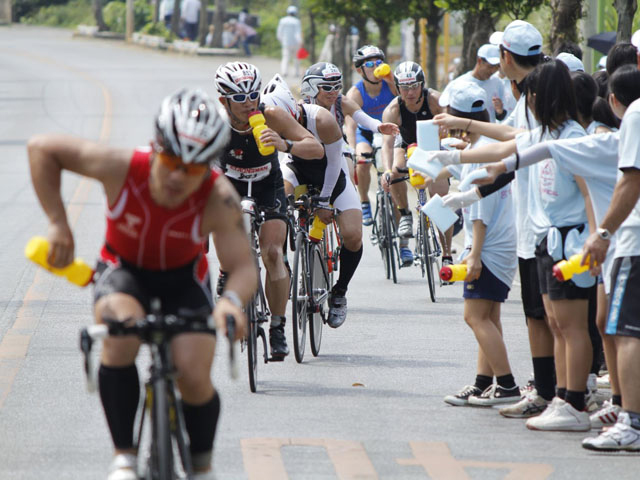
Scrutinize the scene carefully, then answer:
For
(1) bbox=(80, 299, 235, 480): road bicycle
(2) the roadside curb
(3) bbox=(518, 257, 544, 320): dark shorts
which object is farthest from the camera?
(2) the roadside curb

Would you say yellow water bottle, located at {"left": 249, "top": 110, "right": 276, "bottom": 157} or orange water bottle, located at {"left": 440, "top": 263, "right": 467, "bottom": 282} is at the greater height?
yellow water bottle, located at {"left": 249, "top": 110, "right": 276, "bottom": 157}

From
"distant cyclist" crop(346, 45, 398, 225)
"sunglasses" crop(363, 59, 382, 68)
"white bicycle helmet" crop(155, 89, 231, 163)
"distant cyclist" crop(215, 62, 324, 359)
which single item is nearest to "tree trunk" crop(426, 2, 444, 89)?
"distant cyclist" crop(346, 45, 398, 225)

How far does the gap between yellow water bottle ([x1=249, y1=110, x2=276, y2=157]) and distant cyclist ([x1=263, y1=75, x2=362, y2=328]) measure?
1.10 meters

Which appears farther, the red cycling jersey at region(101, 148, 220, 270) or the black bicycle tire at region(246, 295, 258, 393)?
the black bicycle tire at region(246, 295, 258, 393)

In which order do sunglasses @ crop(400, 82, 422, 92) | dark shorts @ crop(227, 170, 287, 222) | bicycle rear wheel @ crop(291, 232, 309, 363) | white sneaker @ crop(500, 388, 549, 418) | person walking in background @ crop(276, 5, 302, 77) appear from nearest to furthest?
white sneaker @ crop(500, 388, 549, 418) → dark shorts @ crop(227, 170, 287, 222) → bicycle rear wheel @ crop(291, 232, 309, 363) → sunglasses @ crop(400, 82, 422, 92) → person walking in background @ crop(276, 5, 302, 77)

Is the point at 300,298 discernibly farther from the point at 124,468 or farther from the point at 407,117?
the point at 124,468

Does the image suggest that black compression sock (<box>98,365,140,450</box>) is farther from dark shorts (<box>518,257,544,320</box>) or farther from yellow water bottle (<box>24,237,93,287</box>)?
dark shorts (<box>518,257,544,320</box>)

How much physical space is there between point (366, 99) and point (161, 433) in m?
10.5

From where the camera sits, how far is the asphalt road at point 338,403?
20.4ft

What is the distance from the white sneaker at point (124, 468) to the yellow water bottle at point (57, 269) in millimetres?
727

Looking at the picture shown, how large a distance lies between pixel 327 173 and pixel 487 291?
2.35m

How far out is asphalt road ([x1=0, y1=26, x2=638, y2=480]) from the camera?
20.4ft

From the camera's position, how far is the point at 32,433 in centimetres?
675

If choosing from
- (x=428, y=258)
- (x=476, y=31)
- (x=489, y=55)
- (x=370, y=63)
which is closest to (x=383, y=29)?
(x=476, y=31)
